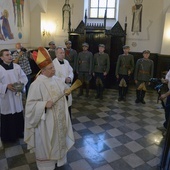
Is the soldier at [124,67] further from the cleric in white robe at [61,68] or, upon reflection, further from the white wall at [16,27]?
the white wall at [16,27]

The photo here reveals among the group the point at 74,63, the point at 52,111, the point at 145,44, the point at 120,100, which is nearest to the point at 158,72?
the point at 145,44

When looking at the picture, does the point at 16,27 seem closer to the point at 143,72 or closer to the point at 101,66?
the point at 101,66

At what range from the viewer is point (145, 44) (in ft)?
26.1

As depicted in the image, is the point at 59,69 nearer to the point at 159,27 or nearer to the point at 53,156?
the point at 53,156

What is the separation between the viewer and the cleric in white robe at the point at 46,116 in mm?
2430

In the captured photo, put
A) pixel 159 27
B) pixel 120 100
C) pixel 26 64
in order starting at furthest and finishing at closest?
pixel 159 27 → pixel 120 100 → pixel 26 64

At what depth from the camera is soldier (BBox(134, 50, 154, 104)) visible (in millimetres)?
5879

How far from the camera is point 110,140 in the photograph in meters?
3.81

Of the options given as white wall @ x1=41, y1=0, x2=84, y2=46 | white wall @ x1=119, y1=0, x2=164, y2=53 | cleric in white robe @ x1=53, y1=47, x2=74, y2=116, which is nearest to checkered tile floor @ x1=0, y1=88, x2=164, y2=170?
cleric in white robe @ x1=53, y1=47, x2=74, y2=116

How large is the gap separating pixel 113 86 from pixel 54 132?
569 cm

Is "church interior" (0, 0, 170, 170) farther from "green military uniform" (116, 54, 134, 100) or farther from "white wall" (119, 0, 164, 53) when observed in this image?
"green military uniform" (116, 54, 134, 100)

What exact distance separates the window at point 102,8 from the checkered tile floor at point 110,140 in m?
4.45

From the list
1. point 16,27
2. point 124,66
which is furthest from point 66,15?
point 124,66

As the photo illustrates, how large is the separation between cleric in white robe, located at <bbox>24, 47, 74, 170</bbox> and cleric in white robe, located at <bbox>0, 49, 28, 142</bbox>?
1043mm
